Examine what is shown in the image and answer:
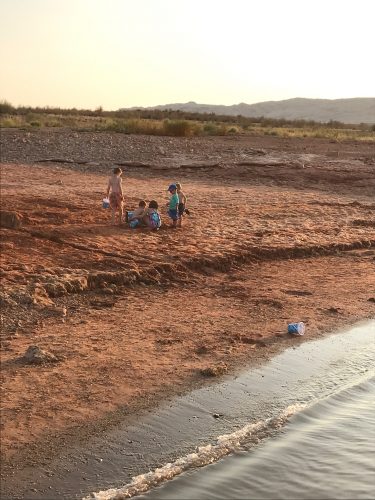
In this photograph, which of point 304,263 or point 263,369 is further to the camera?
point 304,263

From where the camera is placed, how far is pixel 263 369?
6.93 metres

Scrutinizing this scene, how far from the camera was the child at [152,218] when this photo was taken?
12023 millimetres

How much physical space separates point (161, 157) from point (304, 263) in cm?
1138

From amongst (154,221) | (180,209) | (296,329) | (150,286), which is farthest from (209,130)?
(296,329)

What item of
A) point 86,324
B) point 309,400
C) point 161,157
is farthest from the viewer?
point 161,157

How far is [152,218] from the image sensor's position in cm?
1205

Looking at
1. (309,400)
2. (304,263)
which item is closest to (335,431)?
(309,400)

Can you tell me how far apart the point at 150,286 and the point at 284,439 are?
389 centimetres

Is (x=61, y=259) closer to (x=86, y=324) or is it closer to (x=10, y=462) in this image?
(x=86, y=324)

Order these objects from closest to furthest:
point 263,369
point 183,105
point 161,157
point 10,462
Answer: point 10,462 → point 263,369 → point 161,157 → point 183,105

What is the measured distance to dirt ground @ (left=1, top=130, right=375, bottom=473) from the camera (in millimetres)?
6004

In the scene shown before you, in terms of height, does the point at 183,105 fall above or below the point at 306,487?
above

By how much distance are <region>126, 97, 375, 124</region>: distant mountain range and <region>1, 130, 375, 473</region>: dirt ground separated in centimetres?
9216

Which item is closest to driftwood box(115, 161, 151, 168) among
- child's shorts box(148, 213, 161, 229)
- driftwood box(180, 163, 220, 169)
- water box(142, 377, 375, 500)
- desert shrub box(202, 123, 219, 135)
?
driftwood box(180, 163, 220, 169)
